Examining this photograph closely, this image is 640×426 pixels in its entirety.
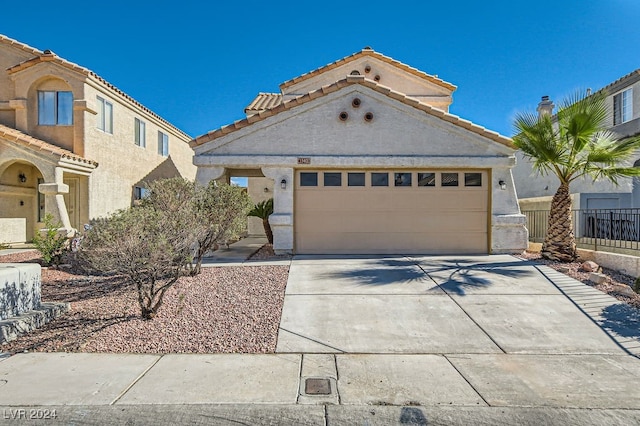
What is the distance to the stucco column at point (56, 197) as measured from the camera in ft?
43.0

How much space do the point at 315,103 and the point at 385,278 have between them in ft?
18.5

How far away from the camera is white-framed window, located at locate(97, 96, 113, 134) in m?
15.6

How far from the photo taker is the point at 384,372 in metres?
4.39

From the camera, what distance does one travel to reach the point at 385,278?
26.9ft

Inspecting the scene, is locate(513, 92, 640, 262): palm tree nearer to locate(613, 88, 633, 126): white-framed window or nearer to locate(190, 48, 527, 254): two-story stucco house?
locate(190, 48, 527, 254): two-story stucco house

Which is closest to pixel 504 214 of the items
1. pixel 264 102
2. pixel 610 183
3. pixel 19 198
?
pixel 610 183

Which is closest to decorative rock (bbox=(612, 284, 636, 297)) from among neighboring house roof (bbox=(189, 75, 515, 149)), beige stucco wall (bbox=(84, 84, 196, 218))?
neighboring house roof (bbox=(189, 75, 515, 149))

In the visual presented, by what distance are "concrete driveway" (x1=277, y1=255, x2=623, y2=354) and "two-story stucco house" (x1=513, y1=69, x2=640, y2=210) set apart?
467cm

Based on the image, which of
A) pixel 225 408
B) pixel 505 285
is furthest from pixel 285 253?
pixel 225 408

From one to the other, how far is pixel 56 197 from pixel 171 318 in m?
10.4

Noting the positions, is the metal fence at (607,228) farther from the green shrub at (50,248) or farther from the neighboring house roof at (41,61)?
the neighboring house roof at (41,61)

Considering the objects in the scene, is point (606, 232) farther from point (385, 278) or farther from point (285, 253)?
point (285, 253)

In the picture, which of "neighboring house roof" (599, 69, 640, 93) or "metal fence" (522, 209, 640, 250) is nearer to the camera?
"metal fence" (522, 209, 640, 250)

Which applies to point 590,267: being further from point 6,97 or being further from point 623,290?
point 6,97
